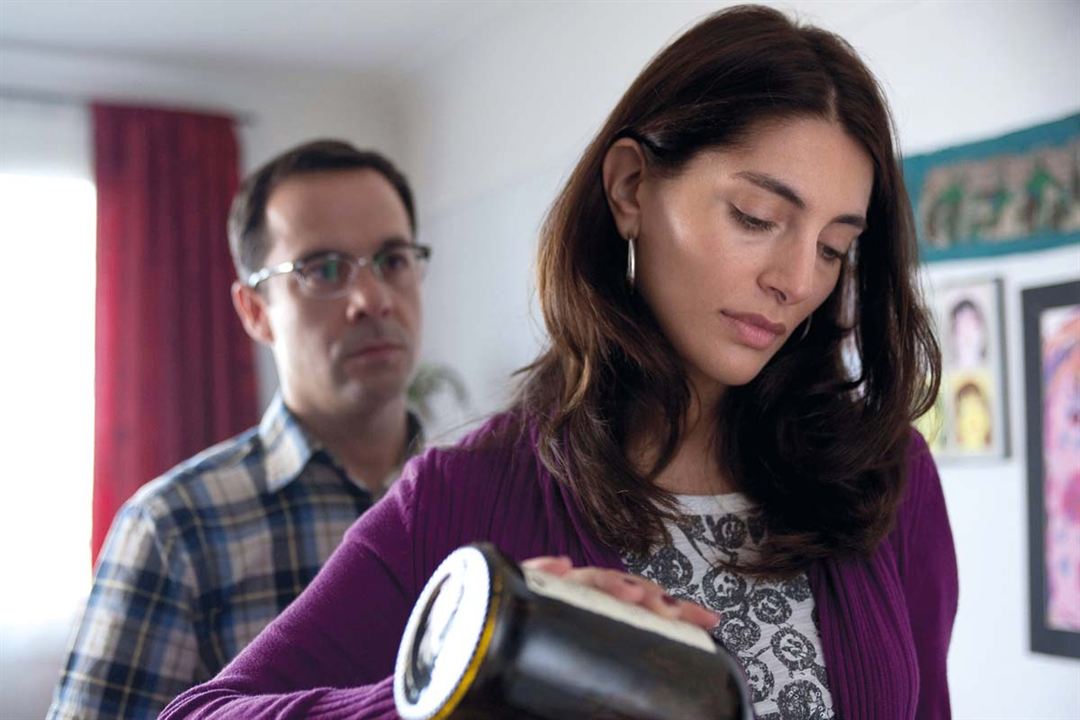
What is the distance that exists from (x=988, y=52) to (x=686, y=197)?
1241 mm

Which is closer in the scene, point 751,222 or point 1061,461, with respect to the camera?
point 751,222

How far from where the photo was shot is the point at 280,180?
1.99 m

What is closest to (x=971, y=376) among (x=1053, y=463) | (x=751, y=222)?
(x=1053, y=463)

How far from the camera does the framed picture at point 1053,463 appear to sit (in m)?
1.89

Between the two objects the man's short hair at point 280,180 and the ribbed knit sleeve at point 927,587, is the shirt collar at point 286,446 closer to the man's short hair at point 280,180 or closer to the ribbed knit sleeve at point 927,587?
the man's short hair at point 280,180

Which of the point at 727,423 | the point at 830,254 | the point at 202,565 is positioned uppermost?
the point at 830,254

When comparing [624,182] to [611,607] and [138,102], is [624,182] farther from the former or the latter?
[138,102]

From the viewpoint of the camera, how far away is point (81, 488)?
14.2 feet

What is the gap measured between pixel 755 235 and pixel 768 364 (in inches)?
8.9

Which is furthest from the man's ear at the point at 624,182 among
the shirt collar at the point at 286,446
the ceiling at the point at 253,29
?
the ceiling at the point at 253,29

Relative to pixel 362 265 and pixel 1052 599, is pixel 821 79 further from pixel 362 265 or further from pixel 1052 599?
pixel 1052 599

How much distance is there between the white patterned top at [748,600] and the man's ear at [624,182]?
0.26 m

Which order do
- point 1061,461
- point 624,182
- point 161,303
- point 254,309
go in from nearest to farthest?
point 624,182, point 1061,461, point 254,309, point 161,303

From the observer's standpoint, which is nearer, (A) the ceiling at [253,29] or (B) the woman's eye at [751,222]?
(B) the woman's eye at [751,222]
